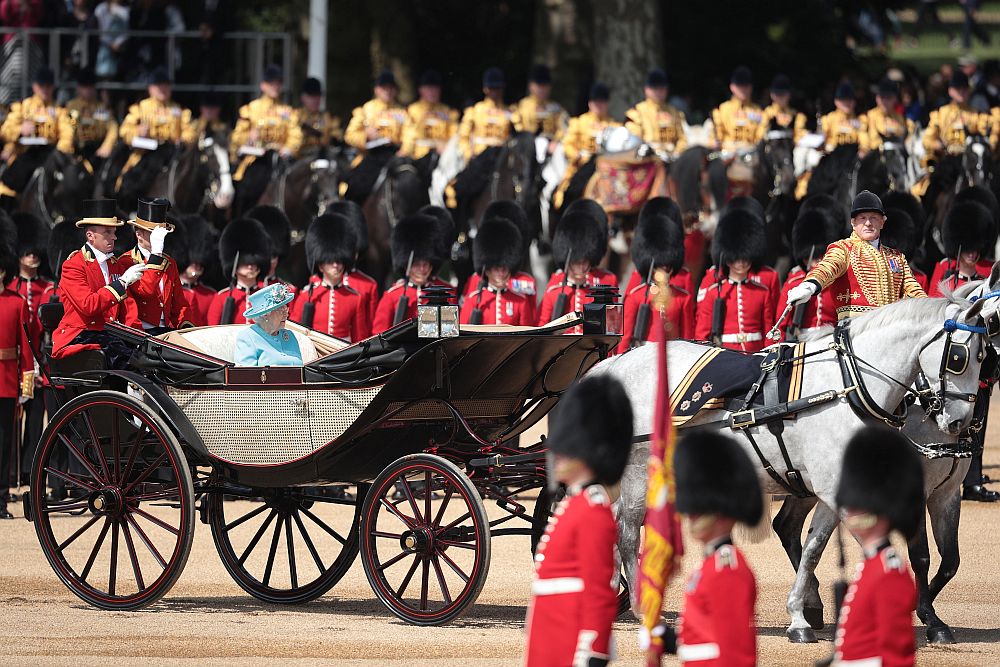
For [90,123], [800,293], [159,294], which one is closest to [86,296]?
[159,294]

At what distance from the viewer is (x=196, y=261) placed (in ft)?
38.0

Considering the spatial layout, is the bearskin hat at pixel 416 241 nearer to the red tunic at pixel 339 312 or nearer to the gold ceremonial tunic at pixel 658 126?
the red tunic at pixel 339 312

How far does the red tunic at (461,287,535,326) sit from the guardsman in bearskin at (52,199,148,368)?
2.78m

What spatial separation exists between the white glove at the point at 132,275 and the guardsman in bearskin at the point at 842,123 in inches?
356

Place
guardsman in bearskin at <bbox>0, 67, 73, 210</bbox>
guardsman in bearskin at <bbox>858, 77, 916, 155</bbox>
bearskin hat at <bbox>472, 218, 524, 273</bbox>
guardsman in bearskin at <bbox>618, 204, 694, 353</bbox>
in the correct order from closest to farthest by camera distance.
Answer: guardsman in bearskin at <bbox>618, 204, 694, 353</bbox>
bearskin hat at <bbox>472, 218, 524, 273</bbox>
guardsman in bearskin at <bbox>858, 77, 916, 155</bbox>
guardsman in bearskin at <bbox>0, 67, 73, 210</bbox>

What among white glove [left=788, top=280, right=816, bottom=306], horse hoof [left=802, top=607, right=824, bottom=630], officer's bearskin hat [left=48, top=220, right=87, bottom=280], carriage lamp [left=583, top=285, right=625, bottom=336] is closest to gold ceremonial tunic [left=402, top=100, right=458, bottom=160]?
officer's bearskin hat [left=48, top=220, right=87, bottom=280]

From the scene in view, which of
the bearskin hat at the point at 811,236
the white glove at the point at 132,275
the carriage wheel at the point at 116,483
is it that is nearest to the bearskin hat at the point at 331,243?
the bearskin hat at the point at 811,236

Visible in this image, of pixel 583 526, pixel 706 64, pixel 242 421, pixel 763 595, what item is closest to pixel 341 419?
pixel 242 421

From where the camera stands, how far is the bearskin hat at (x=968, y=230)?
35.2 feet

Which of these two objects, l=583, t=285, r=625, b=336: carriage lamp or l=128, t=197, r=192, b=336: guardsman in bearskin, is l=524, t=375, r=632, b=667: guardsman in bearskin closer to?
l=583, t=285, r=625, b=336: carriage lamp

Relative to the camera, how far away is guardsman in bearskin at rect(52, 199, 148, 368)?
736 centimetres

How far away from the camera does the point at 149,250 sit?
7914 millimetres

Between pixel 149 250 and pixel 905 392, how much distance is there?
3.15 metres

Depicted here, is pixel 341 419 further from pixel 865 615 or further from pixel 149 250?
pixel 865 615
